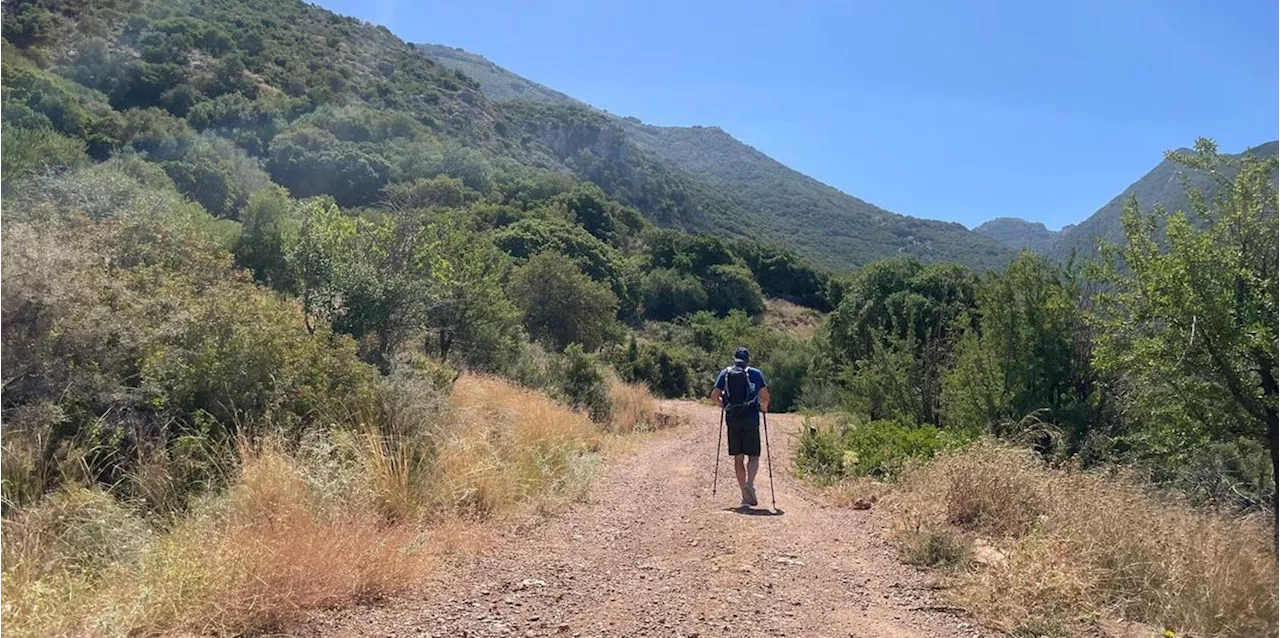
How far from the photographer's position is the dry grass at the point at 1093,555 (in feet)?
14.5

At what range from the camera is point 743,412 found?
8289 mm

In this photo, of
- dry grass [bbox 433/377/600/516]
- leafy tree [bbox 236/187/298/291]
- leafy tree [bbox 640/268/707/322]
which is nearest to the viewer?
dry grass [bbox 433/377/600/516]

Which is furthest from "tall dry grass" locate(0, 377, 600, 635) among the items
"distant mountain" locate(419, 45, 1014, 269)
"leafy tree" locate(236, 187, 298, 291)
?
"distant mountain" locate(419, 45, 1014, 269)

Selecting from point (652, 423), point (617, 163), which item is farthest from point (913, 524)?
point (617, 163)

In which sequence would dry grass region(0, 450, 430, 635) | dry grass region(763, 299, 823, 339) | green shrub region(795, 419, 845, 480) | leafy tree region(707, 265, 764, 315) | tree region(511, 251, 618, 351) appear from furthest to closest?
leafy tree region(707, 265, 764, 315) < dry grass region(763, 299, 823, 339) < tree region(511, 251, 618, 351) < green shrub region(795, 419, 845, 480) < dry grass region(0, 450, 430, 635)

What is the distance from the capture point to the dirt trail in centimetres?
421

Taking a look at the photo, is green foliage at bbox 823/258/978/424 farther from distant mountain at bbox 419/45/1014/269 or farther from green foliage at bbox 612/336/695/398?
distant mountain at bbox 419/45/1014/269

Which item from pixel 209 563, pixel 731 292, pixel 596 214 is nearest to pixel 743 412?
pixel 209 563

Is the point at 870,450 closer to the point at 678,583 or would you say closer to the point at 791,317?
the point at 678,583

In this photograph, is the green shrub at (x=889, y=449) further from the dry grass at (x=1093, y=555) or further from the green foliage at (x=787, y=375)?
the green foliage at (x=787, y=375)

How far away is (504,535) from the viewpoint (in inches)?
249

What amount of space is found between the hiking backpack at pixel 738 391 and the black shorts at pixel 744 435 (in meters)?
0.12

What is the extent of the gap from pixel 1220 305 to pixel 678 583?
6.09 metres

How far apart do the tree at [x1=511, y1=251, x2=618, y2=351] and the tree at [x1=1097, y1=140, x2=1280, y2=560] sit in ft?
85.2
